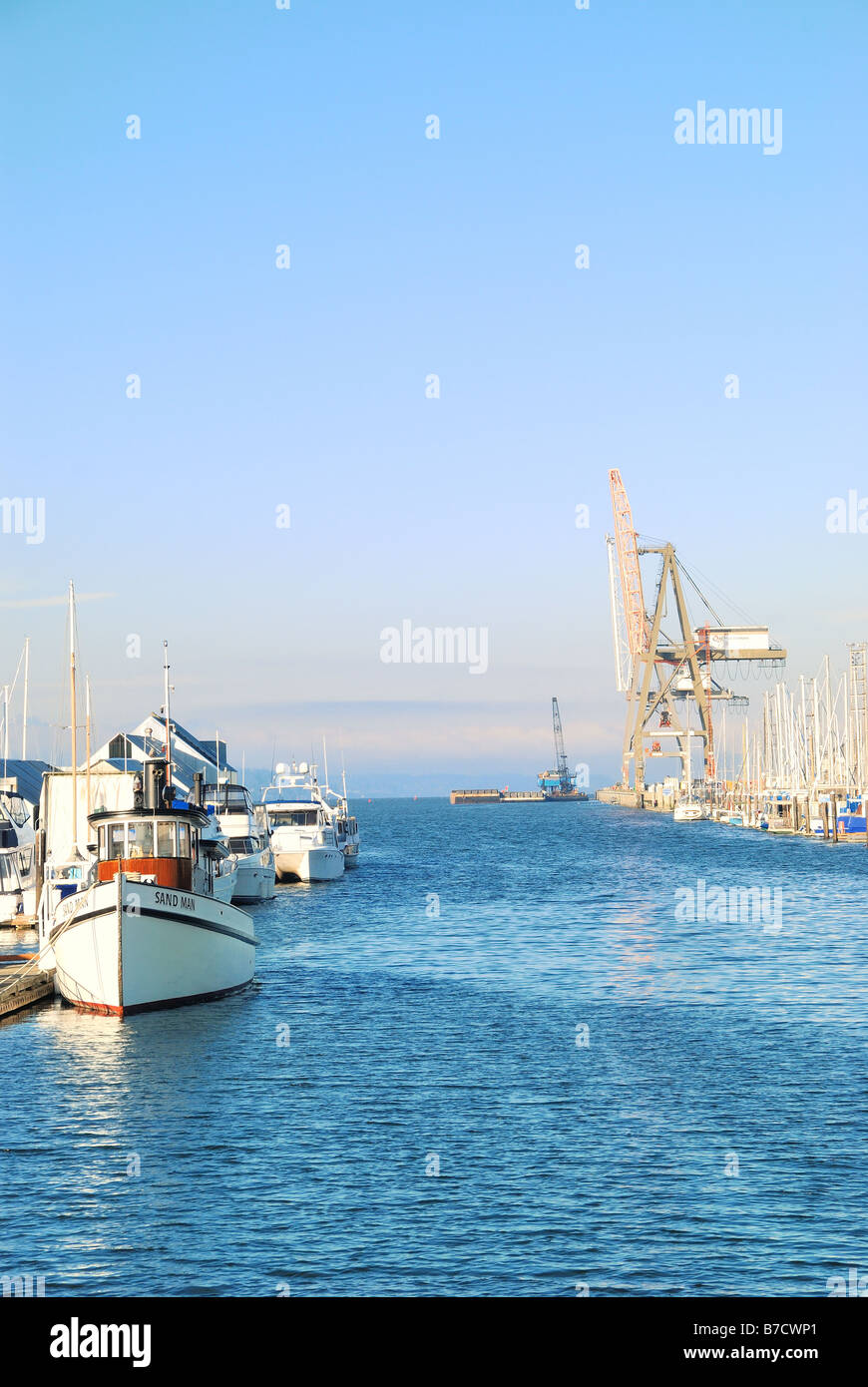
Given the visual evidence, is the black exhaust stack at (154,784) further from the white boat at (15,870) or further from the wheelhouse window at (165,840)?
the white boat at (15,870)

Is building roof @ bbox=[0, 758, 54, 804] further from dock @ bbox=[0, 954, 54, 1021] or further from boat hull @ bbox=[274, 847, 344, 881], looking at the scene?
dock @ bbox=[0, 954, 54, 1021]

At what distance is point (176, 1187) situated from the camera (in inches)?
837

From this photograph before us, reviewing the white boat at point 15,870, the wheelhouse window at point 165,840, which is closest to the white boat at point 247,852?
the white boat at point 15,870

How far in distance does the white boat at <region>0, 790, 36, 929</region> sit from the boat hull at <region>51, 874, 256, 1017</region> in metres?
20.5

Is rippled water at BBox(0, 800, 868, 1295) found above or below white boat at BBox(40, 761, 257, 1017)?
below

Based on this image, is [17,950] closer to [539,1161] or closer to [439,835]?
[539,1161]

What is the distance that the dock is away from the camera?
122 ft

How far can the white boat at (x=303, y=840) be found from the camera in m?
91.7

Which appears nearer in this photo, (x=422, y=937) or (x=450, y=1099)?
(x=450, y=1099)

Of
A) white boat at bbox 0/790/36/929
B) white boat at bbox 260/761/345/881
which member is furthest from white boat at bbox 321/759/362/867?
white boat at bbox 0/790/36/929
